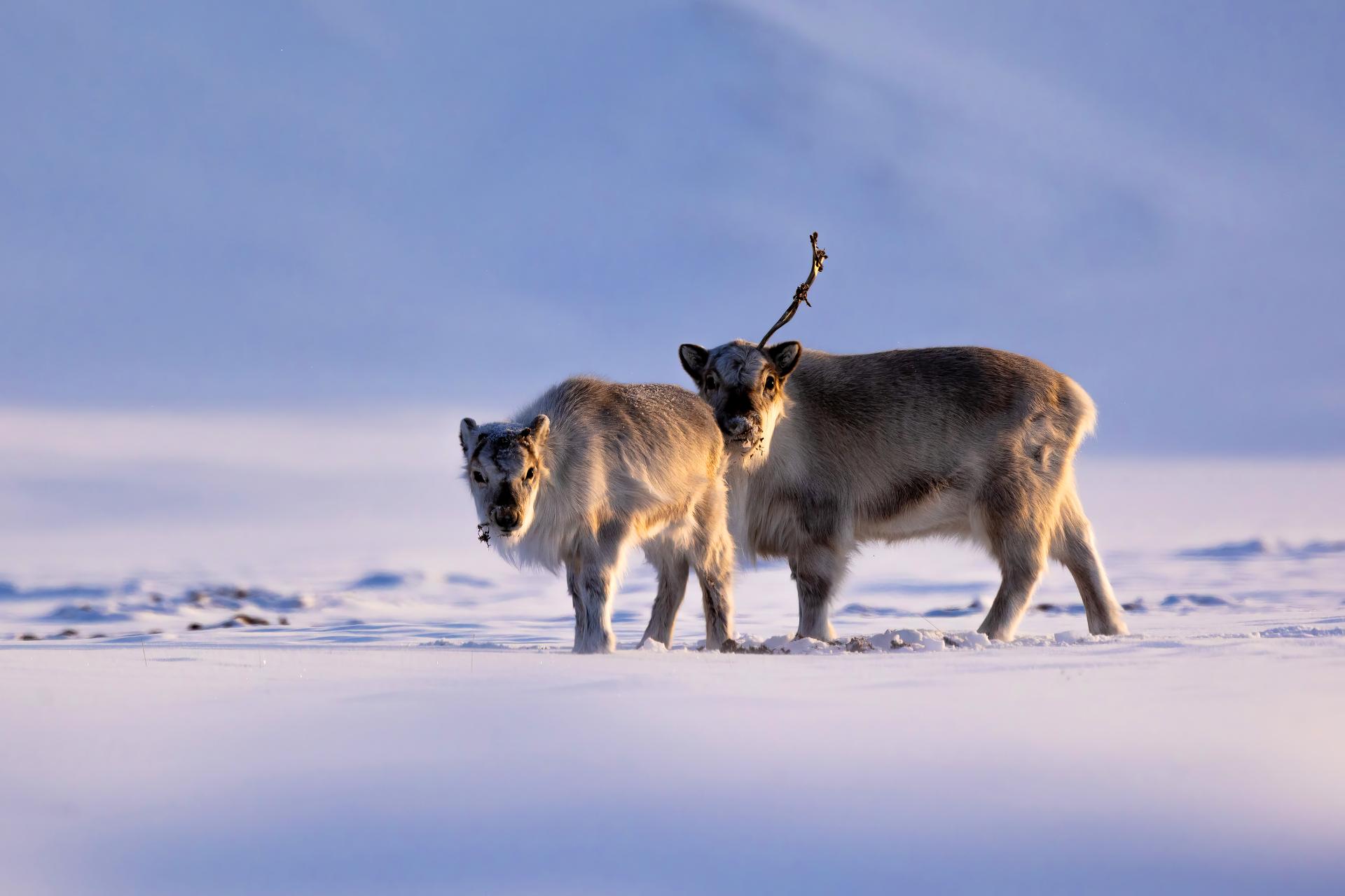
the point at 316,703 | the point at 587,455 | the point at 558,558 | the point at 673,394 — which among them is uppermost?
the point at 673,394

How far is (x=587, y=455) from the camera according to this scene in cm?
877

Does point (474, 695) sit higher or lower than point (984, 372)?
lower

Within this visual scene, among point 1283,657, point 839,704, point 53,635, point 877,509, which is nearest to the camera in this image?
point 839,704

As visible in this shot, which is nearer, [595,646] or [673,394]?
[595,646]

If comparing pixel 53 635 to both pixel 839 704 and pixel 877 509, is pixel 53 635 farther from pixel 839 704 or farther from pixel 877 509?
pixel 839 704

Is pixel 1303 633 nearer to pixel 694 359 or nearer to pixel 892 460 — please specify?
pixel 892 460

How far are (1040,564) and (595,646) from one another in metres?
3.95

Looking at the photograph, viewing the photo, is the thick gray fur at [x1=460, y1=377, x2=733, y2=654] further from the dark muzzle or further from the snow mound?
the snow mound

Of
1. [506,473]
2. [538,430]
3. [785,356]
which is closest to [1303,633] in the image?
[785,356]

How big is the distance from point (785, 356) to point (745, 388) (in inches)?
21.7

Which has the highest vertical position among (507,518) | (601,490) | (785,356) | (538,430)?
(785,356)

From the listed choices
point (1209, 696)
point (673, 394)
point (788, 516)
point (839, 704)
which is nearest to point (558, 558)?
point (673, 394)

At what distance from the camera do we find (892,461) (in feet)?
34.3

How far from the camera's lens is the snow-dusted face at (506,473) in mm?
8312
